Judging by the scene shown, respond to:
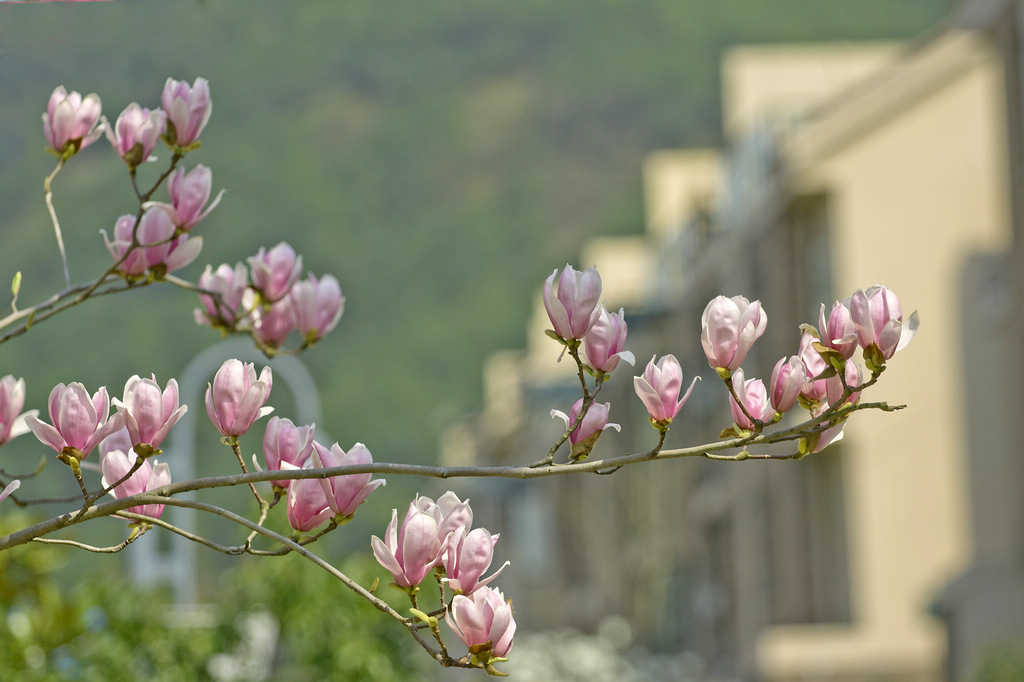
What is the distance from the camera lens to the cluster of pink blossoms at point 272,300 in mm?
2990

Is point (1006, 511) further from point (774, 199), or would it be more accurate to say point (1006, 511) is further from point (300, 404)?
point (300, 404)

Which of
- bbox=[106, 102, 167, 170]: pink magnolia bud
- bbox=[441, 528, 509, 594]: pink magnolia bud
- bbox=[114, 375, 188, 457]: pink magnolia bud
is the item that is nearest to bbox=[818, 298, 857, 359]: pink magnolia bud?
bbox=[441, 528, 509, 594]: pink magnolia bud

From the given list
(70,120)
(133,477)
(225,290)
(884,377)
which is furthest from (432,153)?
(133,477)

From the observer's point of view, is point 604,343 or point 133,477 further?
point 133,477

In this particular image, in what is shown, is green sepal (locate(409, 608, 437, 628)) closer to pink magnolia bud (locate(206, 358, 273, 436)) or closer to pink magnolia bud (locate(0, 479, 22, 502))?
pink magnolia bud (locate(206, 358, 273, 436))

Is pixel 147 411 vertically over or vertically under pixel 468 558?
over

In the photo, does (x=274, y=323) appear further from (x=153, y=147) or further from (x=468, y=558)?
(x=468, y=558)

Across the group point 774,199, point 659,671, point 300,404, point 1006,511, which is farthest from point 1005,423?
point 300,404

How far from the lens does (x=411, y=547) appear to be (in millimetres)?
2061

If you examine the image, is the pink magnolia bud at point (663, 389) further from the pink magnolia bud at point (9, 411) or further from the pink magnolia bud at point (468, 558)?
the pink magnolia bud at point (9, 411)

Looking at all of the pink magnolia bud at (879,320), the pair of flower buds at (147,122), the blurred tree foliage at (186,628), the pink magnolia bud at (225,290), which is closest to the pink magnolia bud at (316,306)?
the pink magnolia bud at (225,290)

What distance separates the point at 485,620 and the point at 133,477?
62 centimetres

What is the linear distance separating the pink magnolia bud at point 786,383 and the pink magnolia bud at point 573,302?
273 mm

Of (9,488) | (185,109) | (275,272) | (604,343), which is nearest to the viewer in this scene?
(9,488)
